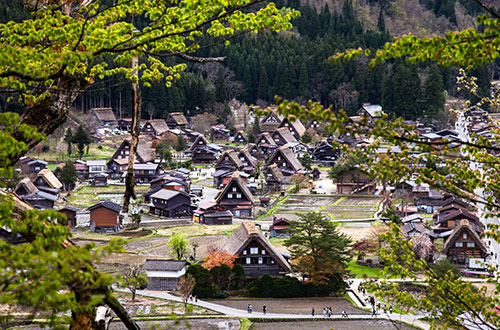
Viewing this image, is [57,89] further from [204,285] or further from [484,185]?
[204,285]

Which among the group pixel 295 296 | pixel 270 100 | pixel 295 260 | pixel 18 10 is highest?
pixel 18 10

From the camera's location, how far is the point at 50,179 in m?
41.2

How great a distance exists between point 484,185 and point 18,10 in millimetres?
65266

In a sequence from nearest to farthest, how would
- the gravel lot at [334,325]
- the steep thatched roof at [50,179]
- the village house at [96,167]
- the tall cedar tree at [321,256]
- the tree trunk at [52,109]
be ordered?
the tree trunk at [52,109] → the gravel lot at [334,325] → the tall cedar tree at [321,256] → the steep thatched roof at [50,179] → the village house at [96,167]

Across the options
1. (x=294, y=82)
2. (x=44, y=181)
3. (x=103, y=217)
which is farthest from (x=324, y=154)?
(x=103, y=217)

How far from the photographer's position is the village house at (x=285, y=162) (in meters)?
48.2

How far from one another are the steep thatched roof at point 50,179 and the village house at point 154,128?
64.1 ft

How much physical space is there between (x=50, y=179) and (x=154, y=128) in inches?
822

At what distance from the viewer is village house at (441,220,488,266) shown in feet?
88.3

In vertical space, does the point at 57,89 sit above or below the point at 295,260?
above

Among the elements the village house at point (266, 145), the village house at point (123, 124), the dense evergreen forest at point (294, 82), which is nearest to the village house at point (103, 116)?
the village house at point (123, 124)

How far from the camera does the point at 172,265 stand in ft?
80.6

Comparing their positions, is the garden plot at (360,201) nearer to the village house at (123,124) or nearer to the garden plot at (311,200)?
the garden plot at (311,200)

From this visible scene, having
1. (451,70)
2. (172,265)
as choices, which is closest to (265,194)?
(172,265)
